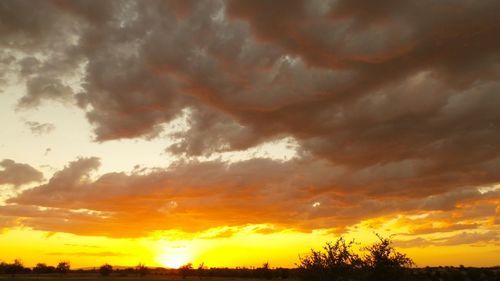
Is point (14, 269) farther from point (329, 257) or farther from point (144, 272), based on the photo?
point (329, 257)

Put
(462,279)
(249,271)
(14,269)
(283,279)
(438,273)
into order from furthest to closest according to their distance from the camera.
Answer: (249,271) < (14,269) < (283,279) < (438,273) < (462,279)

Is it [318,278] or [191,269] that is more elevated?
[191,269]

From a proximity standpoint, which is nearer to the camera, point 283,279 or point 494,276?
point 494,276

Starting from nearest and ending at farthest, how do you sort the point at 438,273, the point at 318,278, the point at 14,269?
the point at 318,278 → the point at 438,273 → the point at 14,269

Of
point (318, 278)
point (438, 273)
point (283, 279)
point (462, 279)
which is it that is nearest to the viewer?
point (318, 278)

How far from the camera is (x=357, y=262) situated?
31578 millimetres

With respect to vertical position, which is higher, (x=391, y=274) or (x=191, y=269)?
(x=191, y=269)

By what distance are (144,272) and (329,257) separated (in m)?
100

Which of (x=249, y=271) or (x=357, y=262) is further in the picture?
(x=249, y=271)

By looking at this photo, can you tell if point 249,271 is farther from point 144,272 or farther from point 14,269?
point 14,269

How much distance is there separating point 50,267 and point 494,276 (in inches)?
4389

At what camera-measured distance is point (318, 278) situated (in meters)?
30.8

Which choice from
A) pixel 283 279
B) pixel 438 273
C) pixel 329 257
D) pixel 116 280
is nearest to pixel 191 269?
pixel 283 279

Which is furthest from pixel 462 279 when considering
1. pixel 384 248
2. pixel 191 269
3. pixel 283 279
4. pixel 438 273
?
pixel 191 269
